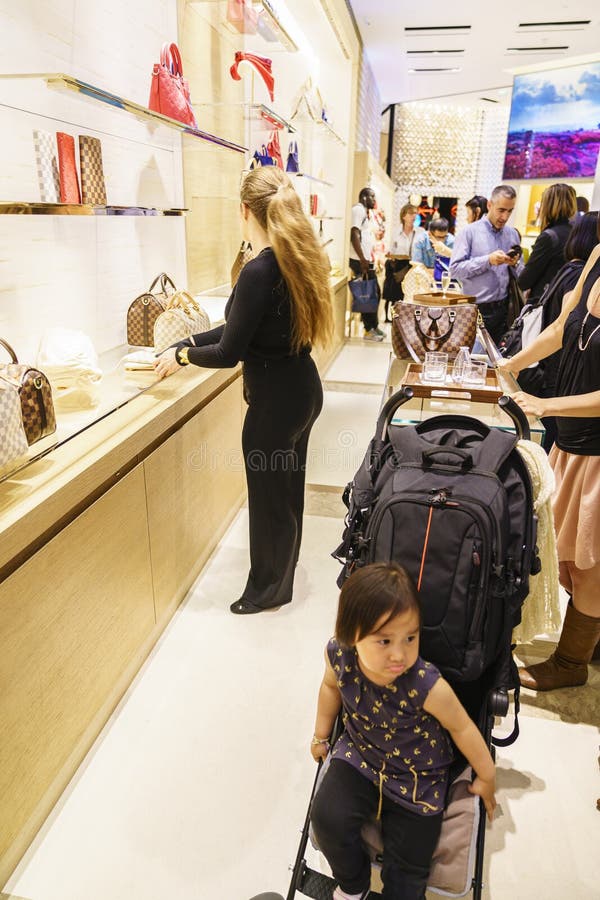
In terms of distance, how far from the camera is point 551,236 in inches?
162

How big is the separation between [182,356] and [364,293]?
5529mm

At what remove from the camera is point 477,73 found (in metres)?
9.38

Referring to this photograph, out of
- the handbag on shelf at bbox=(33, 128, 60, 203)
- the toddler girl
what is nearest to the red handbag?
the handbag on shelf at bbox=(33, 128, 60, 203)

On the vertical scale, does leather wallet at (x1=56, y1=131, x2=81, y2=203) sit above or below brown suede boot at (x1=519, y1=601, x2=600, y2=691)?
above

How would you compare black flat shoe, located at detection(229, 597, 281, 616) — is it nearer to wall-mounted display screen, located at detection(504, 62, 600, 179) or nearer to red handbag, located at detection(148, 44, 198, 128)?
red handbag, located at detection(148, 44, 198, 128)

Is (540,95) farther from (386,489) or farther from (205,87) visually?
(386,489)

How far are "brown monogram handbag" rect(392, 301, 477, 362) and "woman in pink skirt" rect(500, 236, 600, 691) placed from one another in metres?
0.99

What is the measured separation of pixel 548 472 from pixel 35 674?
1433 millimetres

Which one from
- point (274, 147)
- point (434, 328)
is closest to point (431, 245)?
point (274, 147)

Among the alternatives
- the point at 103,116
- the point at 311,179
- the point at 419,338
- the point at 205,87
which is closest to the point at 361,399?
the point at 311,179

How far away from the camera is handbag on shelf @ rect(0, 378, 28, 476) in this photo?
149cm

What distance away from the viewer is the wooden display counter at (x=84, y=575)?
5.09 feet

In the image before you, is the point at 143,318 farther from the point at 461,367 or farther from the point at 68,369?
the point at 461,367

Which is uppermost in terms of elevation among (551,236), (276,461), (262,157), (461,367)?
(262,157)
